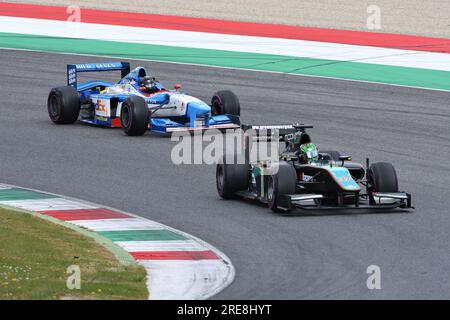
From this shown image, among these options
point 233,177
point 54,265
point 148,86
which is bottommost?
point 54,265

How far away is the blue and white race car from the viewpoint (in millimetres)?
23250

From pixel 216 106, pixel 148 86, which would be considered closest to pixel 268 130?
pixel 216 106

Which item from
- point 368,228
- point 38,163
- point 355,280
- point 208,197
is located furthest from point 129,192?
point 355,280

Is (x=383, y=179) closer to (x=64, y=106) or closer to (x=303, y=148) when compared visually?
(x=303, y=148)

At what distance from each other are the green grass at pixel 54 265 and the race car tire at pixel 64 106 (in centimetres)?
849

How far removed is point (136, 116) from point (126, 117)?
0.45 metres

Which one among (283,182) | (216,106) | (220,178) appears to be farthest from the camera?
(216,106)

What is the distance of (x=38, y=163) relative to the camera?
822 inches

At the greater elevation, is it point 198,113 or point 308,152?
point 198,113

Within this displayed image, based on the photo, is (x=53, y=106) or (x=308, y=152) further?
(x=53, y=106)

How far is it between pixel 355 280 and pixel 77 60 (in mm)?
20290

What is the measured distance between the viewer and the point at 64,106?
80.2 ft

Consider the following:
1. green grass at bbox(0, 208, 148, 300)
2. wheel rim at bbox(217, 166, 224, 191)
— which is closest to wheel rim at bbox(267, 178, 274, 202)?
wheel rim at bbox(217, 166, 224, 191)
